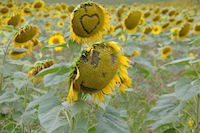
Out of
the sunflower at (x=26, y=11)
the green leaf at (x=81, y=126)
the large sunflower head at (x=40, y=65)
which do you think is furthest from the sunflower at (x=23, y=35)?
the sunflower at (x=26, y=11)

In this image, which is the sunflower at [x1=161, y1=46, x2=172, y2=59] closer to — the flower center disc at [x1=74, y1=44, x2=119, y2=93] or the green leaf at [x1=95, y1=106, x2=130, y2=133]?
the green leaf at [x1=95, y1=106, x2=130, y2=133]

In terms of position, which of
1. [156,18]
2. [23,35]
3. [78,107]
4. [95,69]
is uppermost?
[156,18]

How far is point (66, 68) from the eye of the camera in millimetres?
790

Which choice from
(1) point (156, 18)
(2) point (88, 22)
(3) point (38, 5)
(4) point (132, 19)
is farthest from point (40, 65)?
(1) point (156, 18)

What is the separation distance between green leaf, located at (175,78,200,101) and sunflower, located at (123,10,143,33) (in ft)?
3.17

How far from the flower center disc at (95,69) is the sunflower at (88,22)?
0.87 feet

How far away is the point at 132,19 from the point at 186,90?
1067mm

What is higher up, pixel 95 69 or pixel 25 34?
pixel 25 34

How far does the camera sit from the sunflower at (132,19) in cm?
215

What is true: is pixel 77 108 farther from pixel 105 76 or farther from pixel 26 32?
pixel 26 32

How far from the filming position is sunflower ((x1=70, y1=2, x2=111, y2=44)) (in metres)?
0.99

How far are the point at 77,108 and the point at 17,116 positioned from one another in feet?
2.45

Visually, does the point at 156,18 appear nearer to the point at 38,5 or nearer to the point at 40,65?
the point at 38,5

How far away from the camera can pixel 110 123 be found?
0.93 m
